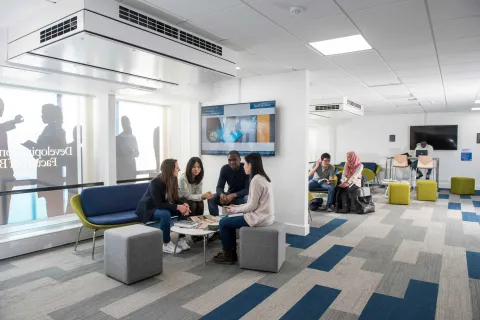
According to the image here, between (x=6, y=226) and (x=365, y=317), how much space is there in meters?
4.94

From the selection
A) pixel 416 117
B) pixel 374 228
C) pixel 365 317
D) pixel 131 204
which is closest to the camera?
pixel 365 317

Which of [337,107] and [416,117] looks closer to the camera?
[337,107]

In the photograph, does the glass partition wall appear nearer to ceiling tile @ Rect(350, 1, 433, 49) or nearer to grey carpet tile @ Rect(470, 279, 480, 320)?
ceiling tile @ Rect(350, 1, 433, 49)

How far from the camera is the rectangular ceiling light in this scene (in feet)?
12.9

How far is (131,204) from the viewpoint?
5.23 meters

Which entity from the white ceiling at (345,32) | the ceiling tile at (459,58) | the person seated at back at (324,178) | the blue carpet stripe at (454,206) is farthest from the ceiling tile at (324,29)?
the blue carpet stripe at (454,206)

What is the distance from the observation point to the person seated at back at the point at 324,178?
297 inches

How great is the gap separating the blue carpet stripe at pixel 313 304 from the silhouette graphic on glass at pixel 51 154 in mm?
4343

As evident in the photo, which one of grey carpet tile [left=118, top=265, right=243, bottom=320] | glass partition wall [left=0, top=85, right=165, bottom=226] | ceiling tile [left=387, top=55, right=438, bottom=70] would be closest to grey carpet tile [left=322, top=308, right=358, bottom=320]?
grey carpet tile [left=118, top=265, right=243, bottom=320]

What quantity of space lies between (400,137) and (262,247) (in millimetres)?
10446

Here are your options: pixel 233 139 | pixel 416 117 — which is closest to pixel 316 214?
pixel 233 139

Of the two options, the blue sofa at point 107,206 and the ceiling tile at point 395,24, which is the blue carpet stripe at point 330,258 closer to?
the blue sofa at point 107,206

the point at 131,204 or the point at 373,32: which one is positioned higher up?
the point at 373,32

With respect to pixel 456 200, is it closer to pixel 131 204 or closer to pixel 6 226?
pixel 131 204
